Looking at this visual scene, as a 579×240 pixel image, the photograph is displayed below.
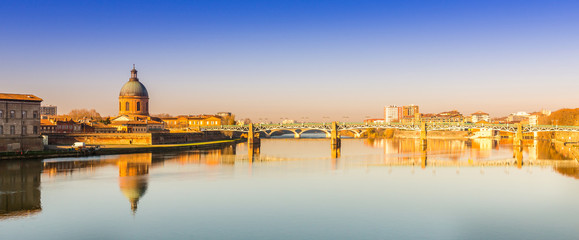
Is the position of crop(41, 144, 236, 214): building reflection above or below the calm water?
above

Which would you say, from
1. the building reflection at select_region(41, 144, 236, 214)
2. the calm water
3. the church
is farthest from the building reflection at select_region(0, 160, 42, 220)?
the church

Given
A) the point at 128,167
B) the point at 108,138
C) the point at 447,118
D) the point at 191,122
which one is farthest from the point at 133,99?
the point at 447,118

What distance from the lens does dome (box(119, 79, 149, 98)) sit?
9981 centimetres

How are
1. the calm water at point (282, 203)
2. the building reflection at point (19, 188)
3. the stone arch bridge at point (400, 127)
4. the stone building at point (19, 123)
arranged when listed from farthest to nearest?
the stone arch bridge at point (400, 127) < the stone building at point (19, 123) < the building reflection at point (19, 188) < the calm water at point (282, 203)

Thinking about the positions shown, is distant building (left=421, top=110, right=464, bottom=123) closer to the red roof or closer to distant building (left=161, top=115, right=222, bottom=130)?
distant building (left=161, top=115, right=222, bottom=130)

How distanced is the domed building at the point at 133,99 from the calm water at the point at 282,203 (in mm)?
59842

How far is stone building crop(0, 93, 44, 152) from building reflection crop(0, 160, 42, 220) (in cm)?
497

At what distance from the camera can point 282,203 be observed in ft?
79.4

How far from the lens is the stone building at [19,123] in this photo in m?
45.3

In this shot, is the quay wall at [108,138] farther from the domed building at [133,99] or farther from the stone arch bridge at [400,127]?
the domed building at [133,99]

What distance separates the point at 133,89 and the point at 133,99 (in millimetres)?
2441

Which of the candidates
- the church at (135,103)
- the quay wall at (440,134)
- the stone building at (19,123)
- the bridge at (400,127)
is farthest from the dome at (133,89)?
the quay wall at (440,134)

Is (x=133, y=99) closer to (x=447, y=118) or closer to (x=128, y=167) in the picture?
(x=128, y=167)

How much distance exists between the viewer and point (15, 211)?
71.1 ft
